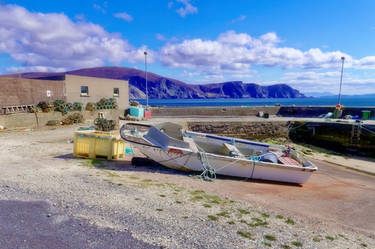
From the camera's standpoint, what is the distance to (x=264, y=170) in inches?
348

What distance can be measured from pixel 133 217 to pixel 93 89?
19507mm

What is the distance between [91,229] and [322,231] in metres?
4.78

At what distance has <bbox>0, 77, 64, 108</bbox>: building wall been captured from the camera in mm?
15932

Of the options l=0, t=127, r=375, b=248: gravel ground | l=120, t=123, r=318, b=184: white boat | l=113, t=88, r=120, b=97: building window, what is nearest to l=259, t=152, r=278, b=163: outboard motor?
l=120, t=123, r=318, b=184: white boat

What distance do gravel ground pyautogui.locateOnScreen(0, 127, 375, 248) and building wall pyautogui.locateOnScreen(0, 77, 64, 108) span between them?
1089 cm

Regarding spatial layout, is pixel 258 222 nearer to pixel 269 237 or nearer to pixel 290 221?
pixel 269 237

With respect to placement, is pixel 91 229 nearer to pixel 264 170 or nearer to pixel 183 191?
pixel 183 191

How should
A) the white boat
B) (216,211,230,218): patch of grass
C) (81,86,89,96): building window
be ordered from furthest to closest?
(81,86,89,96): building window
the white boat
(216,211,230,218): patch of grass

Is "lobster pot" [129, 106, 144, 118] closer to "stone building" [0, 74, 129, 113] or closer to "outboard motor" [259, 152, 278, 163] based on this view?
"stone building" [0, 74, 129, 113]

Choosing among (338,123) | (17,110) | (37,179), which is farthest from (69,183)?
(338,123)

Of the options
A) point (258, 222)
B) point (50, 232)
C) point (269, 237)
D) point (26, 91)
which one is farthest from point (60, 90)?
point (269, 237)

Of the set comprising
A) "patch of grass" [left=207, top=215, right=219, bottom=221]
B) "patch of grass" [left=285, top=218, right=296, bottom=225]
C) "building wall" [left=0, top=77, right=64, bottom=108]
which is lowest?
"patch of grass" [left=285, top=218, right=296, bottom=225]

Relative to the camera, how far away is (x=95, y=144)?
9375mm

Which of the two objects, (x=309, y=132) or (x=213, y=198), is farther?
(x=309, y=132)
